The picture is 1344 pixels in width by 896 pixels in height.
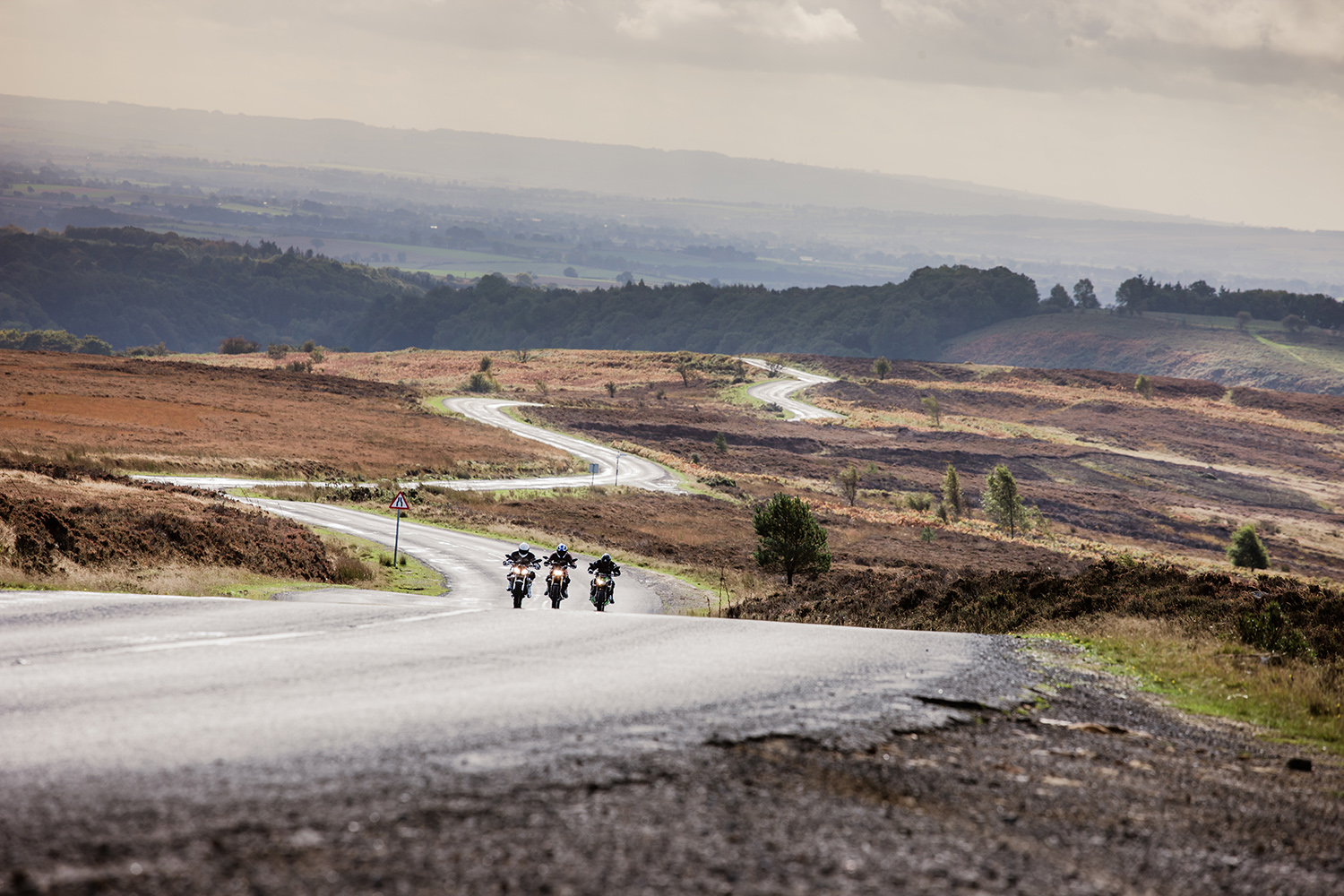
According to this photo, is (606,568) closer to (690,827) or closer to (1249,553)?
(690,827)

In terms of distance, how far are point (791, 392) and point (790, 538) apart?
412 ft

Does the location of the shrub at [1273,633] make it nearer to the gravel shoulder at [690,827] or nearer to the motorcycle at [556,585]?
the gravel shoulder at [690,827]

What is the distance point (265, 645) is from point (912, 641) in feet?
26.8

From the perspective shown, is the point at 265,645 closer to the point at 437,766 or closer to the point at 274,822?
the point at 437,766

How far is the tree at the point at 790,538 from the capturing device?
3359 centimetres

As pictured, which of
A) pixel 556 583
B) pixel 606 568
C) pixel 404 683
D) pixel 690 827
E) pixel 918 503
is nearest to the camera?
pixel 690 827

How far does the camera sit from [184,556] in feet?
75.4

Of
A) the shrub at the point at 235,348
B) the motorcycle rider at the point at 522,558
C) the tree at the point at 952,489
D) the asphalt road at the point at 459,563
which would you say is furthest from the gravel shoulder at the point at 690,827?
the shrub at the point at 235,348

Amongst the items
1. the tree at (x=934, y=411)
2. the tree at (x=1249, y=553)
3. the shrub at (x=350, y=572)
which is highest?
the tree at (x=934, y=411)

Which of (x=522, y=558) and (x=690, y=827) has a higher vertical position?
(x=690, y=827)

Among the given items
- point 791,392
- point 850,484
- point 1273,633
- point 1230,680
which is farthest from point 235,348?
point 1230,680

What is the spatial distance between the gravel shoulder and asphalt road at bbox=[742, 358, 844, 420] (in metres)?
125

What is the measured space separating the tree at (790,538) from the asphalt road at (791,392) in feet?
320

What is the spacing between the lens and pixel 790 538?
111ft
